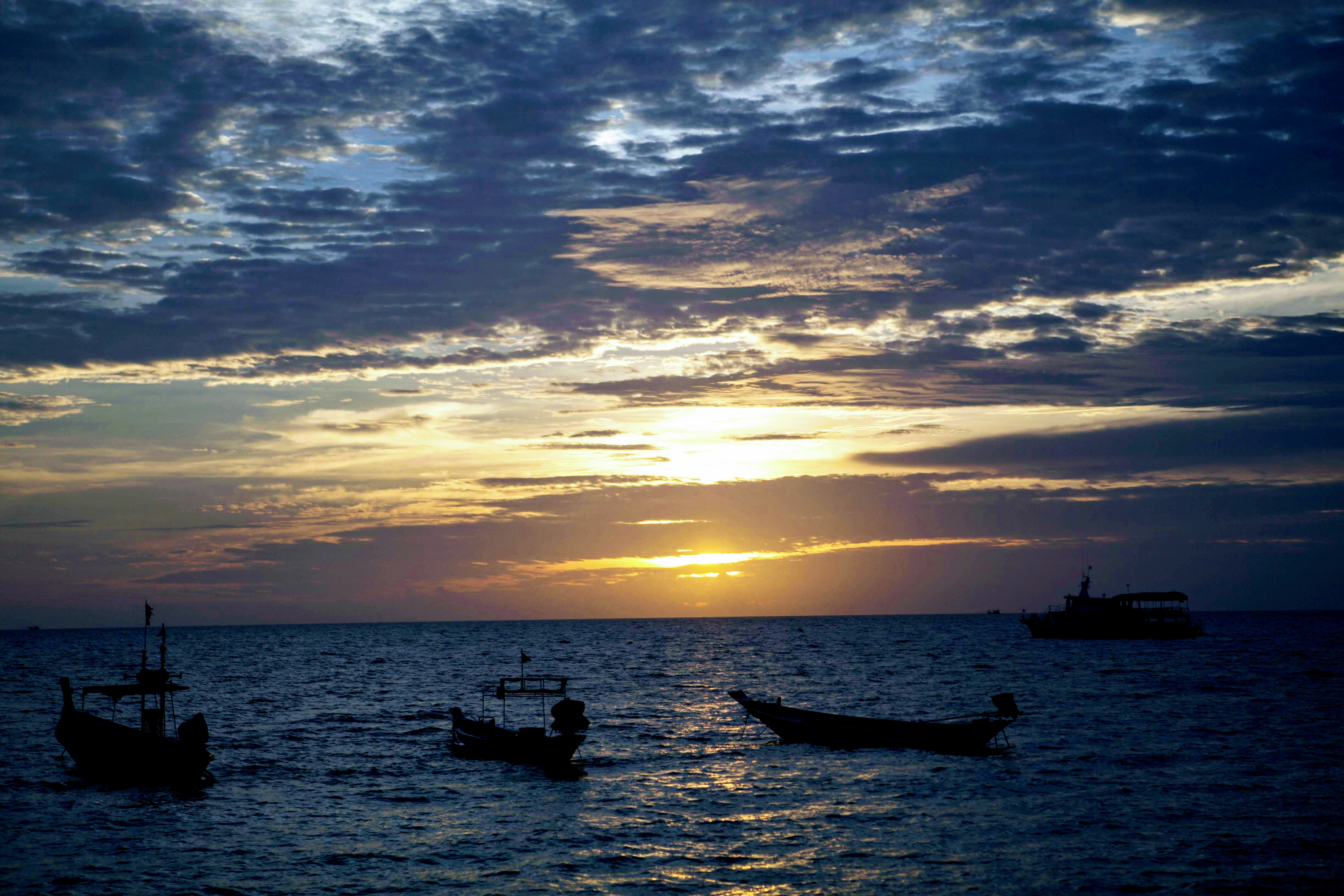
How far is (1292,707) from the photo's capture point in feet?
202

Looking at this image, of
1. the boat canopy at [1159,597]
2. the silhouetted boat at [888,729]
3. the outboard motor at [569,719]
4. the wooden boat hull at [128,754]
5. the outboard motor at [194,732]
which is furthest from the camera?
the boat canopy at [1159,597]

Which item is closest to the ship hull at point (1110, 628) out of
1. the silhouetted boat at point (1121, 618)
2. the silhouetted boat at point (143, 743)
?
the silhouetted boat at point (1121, 618)

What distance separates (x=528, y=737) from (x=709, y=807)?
37.4ft

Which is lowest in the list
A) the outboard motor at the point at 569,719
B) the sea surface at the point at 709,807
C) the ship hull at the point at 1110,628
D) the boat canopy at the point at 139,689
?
the ship hull at the point at 1110,628

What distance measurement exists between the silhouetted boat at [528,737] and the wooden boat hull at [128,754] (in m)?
11.3

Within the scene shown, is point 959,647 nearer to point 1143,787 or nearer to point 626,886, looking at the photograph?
point 1143,787

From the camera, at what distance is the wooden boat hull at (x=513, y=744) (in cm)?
4078

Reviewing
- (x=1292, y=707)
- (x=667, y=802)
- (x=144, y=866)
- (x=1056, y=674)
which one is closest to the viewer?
(x=144, y=866)

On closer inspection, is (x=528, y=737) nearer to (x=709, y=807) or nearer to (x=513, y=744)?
(x=513, y=744)

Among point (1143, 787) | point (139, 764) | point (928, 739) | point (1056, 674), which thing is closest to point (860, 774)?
point (928, 739)

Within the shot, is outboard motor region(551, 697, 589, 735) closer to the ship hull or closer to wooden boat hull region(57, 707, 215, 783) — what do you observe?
wooden boat hull region(57, 707, 215, 783)

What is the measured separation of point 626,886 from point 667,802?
33.2 ft

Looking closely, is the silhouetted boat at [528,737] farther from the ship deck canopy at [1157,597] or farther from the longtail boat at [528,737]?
the ship deck canopy at [1157,597]

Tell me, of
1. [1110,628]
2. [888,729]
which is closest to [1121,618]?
[1110,628]
